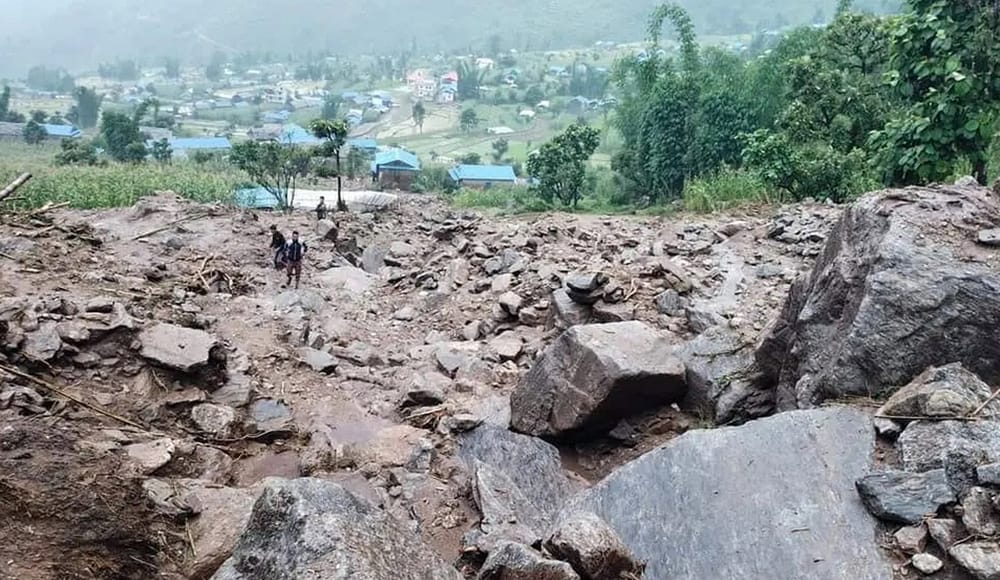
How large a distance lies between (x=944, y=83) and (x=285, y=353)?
754 centimetres

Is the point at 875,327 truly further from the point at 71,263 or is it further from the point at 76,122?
the point at 76,122

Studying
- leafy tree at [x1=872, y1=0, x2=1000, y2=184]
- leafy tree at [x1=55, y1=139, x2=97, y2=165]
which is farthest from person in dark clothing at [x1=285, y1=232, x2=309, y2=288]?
leafy tree at [x1=55, y1=139, x2=97, y2=165]

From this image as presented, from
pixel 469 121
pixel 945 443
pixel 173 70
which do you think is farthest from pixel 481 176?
pixel 173 70

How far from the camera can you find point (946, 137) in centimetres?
662

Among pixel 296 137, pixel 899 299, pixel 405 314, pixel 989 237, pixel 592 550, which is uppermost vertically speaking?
pixel 989 237

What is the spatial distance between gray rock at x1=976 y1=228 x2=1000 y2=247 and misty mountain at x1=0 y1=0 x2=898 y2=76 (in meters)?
134

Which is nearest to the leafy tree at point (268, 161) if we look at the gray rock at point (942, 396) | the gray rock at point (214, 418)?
the gray rock at point (214, 418)

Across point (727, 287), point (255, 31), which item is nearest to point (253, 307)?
point (727, 287)

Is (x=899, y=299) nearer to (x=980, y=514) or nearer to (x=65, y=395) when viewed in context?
(x=980, y=514)

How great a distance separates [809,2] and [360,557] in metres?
152

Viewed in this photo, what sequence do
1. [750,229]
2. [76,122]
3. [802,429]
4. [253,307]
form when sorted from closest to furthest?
[802,429] → [253,307] → [750,229] → [76,122]

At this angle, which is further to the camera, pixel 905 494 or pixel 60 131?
pixel 60 131

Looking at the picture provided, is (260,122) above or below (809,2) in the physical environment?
below

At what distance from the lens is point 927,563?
3201 millimetres
